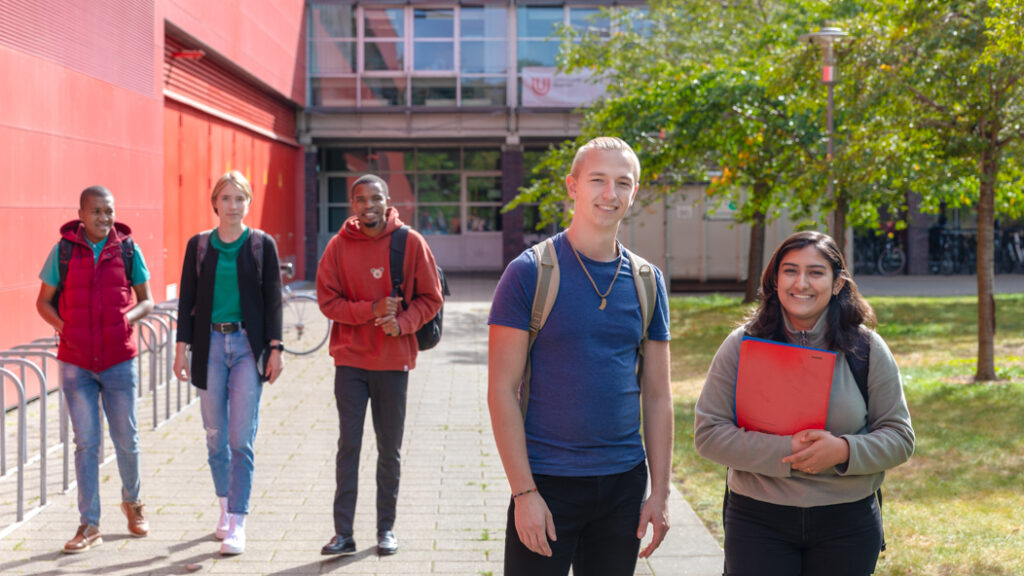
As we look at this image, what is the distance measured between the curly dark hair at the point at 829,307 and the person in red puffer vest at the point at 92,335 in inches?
132

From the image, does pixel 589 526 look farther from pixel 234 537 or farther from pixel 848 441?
pixel 234 537

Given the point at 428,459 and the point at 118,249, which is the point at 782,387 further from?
the point at 428,459

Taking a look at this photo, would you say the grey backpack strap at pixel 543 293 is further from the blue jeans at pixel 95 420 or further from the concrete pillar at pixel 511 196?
the concrete pillar at pixel 511 196

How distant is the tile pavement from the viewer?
16.5 feet

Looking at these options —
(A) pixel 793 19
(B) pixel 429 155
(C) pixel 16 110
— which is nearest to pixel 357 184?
(C) pixel 16 110

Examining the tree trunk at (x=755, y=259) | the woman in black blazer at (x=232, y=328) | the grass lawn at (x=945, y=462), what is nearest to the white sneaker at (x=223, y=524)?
the woman in black blazer at (x=232, y=328)

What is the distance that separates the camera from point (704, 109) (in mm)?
14031

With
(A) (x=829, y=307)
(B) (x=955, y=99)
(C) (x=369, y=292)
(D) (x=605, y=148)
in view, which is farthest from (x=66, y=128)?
(A) (x=829, y=307)

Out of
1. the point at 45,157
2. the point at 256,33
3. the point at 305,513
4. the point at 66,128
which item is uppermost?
the point at 256,33

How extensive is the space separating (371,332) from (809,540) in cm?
267

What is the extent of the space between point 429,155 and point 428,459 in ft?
75.2

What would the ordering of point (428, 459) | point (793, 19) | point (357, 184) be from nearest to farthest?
point (357, 184), point (428, 459), point (793, 19)

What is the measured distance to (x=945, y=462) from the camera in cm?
736

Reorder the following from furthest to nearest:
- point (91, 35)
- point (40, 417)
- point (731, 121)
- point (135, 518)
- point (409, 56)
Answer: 1. point (409, 56)
2. point (731, 121)
3. point (91, 35)
4. point (40, 417)
5. point (135, 518)
